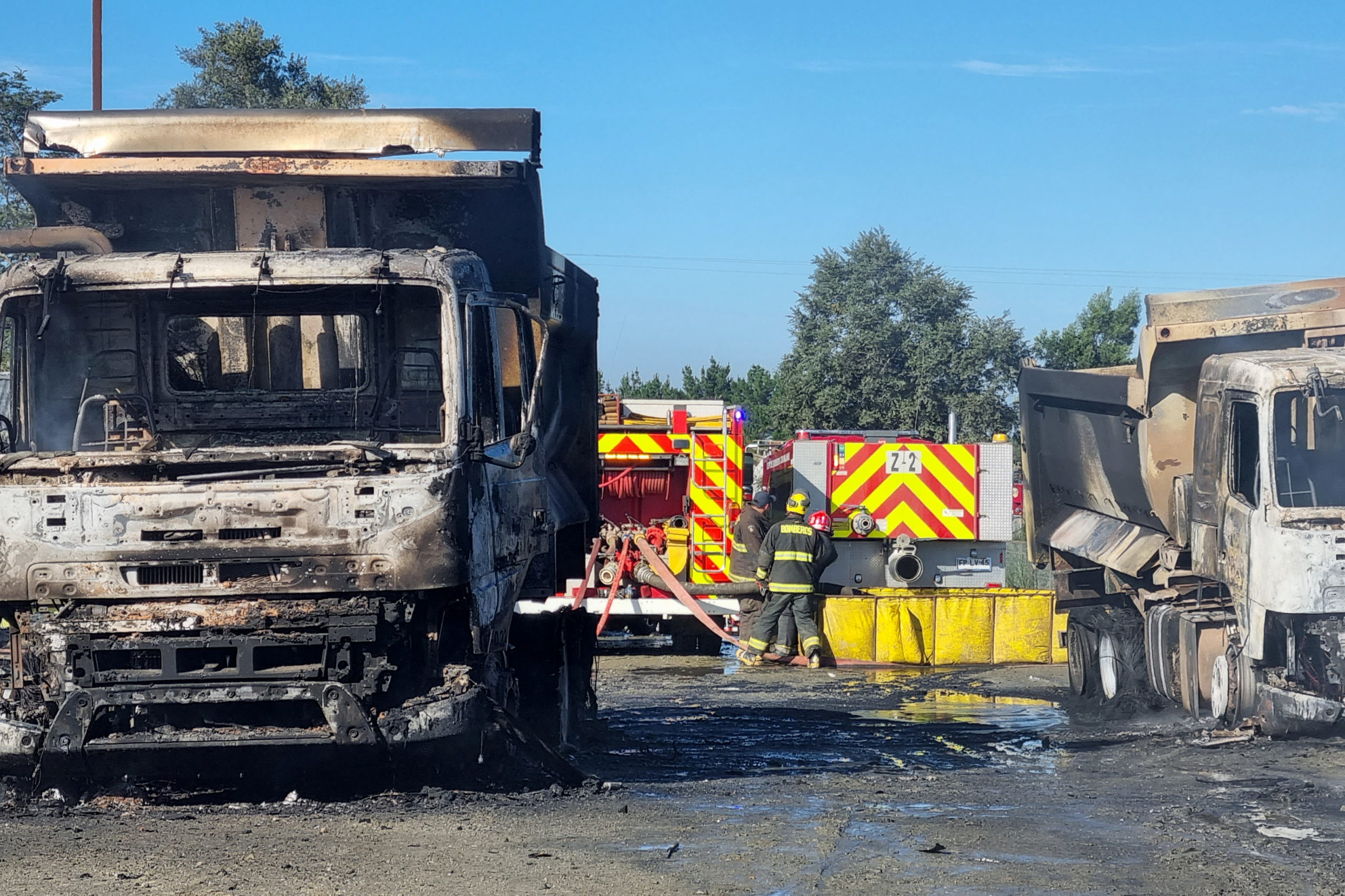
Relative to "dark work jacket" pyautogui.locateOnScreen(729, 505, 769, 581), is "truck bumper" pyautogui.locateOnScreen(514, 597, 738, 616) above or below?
below

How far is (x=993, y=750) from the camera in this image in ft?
31.5

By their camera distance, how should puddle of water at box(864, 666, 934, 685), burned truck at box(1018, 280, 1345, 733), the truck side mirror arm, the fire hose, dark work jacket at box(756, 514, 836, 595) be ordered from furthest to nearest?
dark work jacket at box(756, 514, 836, 595) < puddle of water at box(864, 666, 934, 685) < the fire hose < burned truck at box(1018, 280, 1345, 733) < the truck side mirror arm

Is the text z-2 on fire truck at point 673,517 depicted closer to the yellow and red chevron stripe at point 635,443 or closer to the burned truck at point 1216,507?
the yellow and red chevron stripe at point 635,443

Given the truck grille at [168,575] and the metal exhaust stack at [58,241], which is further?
the metal exhaust stack at [58,241]

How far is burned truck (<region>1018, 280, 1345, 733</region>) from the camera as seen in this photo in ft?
28.4

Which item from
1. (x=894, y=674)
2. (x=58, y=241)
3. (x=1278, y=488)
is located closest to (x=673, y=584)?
(x=894, y=674)

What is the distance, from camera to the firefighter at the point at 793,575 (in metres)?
14.4

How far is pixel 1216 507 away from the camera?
952 cm

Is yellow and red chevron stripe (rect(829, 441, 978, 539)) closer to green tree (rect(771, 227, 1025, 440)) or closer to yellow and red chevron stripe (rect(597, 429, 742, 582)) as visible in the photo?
yellow and red chevron stripe (rect(597, 429, 742, 582))

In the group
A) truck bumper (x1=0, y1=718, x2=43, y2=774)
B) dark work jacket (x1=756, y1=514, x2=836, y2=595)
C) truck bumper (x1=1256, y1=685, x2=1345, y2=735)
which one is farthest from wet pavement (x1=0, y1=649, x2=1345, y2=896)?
dark work jacket (x1=756, y1=514, x2=836, y2=595)

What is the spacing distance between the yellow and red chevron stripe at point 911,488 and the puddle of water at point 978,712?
3.39 meters

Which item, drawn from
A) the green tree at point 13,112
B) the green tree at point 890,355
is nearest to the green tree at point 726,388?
the green tree at point 890,355

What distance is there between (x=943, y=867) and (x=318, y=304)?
3.88m

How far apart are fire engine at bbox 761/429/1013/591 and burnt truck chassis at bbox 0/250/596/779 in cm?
937
